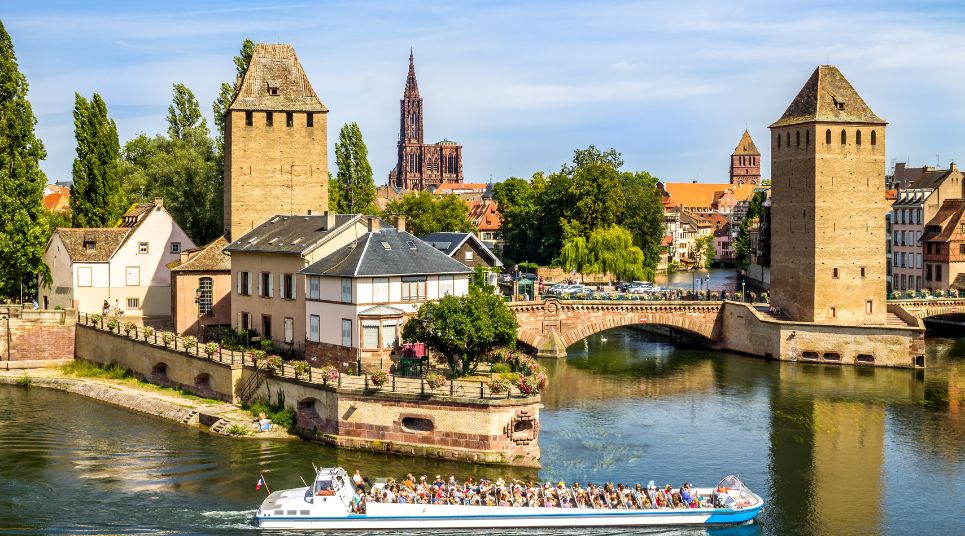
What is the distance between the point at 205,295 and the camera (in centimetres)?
6378

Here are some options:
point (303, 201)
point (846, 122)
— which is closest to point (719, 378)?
point (846, 122)

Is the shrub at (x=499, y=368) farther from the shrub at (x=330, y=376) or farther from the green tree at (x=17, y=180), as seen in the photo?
the green tree at (x=17, y=180)

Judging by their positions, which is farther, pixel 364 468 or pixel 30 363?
pixel 30 363

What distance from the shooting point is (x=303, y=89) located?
6775 cm

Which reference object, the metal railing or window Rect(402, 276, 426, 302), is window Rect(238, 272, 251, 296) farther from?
window Rect(402, 276, 426, 302)

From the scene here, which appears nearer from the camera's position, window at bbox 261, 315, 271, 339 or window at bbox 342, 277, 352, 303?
window at bbox 342, 277, 352, 303

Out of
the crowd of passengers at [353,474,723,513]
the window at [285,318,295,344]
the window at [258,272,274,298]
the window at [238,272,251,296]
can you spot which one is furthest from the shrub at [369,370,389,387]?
the window at [238,272,251,296]

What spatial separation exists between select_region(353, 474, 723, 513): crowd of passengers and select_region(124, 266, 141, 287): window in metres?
35.9

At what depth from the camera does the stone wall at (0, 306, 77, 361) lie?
6550 centimetres

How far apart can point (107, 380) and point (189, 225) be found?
19.4 metres

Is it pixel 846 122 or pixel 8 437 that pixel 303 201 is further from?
pixel 846 122

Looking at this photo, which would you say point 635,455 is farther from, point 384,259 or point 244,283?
point 244,283

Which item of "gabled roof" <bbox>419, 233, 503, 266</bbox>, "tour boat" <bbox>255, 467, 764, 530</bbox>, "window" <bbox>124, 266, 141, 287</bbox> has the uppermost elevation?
"gabled roof" <bbox>419, 233, 503, 266</bbox>

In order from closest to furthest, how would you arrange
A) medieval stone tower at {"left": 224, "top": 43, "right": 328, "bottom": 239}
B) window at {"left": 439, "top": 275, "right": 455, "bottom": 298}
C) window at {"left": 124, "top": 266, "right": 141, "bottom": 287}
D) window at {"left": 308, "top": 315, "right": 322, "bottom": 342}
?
window at {"left": 308, "top": 315, "right": 322, "bottom": 342}, window at {"left": 439, "top": 275, "right": 455, "bottom": 298}, medieval stone tower at {"left": 224, "top": 43, "right": 328, "bottom": 239}, window at {"left": 124, "top": 266, "right": 141, "bottom": 287}
